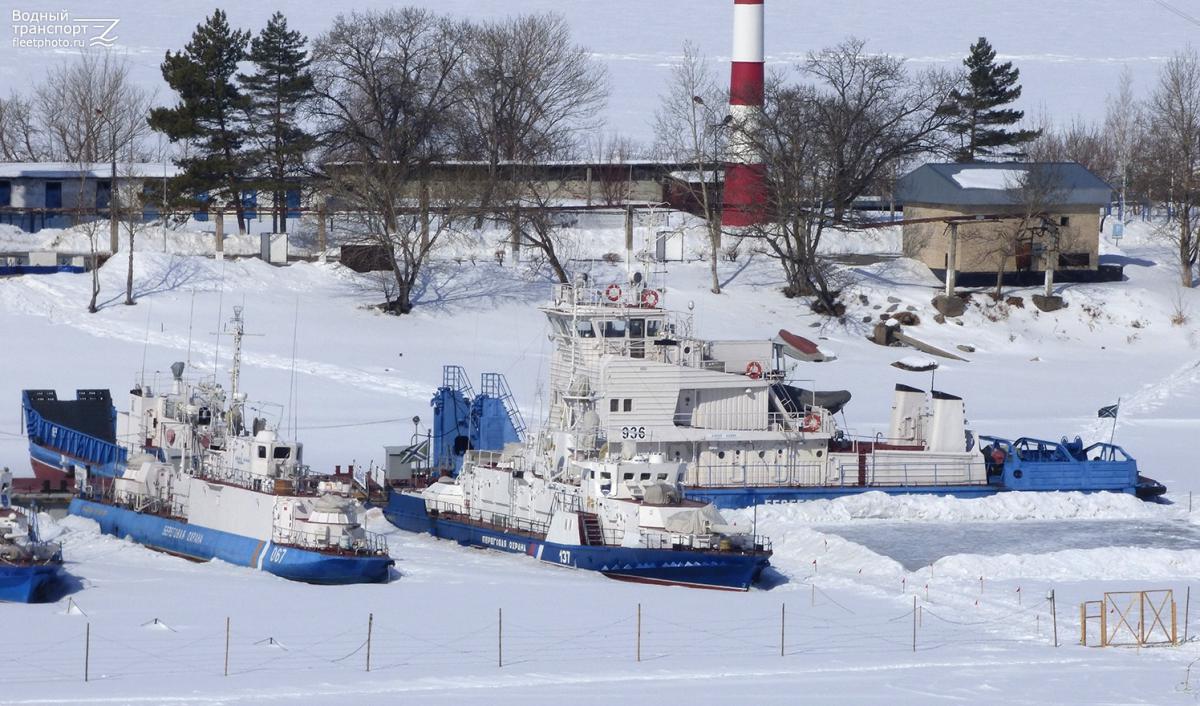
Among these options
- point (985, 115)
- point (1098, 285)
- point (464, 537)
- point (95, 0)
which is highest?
point (95, 0)

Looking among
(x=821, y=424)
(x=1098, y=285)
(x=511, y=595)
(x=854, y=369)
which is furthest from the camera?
(x=1098, y=285)

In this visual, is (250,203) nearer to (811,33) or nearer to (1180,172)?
(1180,172)

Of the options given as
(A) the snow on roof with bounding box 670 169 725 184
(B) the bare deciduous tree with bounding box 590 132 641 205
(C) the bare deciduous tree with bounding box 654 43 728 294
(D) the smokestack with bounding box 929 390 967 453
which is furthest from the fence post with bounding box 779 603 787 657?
(B) the bare deciduous tree with bounding box 590 132 641 205

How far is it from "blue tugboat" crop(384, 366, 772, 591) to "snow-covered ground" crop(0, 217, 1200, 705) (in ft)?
2.09

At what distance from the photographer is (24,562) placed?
33.2 m

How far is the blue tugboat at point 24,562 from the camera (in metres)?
32.9

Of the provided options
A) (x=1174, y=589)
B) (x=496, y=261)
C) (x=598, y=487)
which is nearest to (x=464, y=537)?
(x=598, y=487)

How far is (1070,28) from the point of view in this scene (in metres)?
152

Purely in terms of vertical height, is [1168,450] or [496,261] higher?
[496,261]

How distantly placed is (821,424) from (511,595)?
44.4 feet

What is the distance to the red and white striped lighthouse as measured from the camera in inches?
2847

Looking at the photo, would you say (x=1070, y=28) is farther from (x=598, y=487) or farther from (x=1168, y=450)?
(x=598, y=487)

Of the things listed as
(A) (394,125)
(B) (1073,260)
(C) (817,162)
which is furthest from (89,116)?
(B) (1073,260)

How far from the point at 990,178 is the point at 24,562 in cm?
4888
